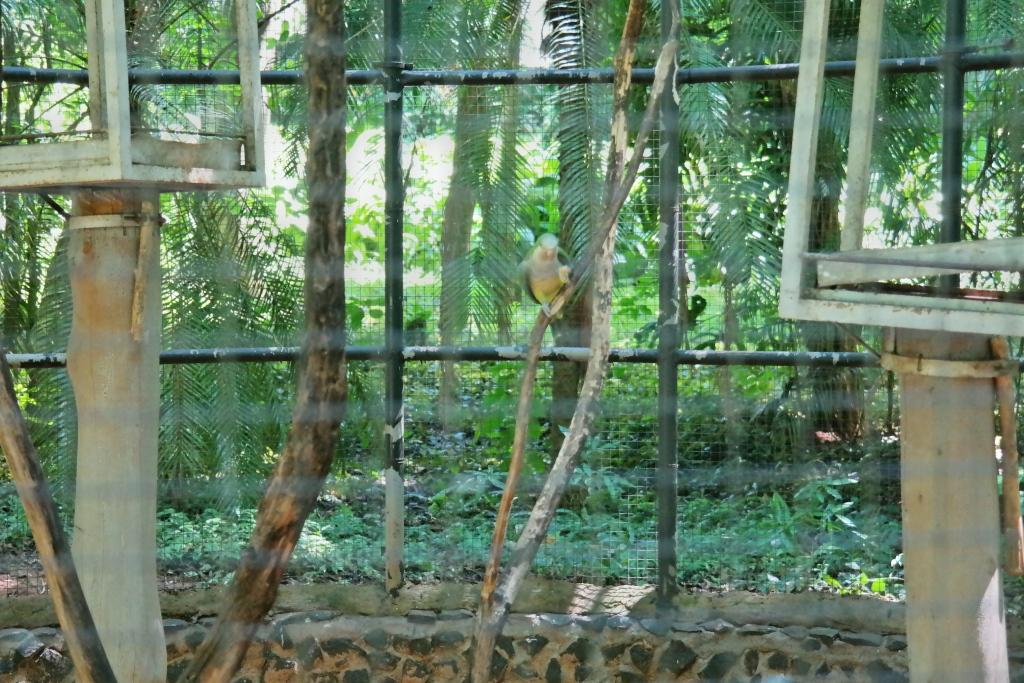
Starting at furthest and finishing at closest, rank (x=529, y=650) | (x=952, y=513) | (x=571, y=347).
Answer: (x=571, y=347) → (x=529, y=650) → (x=952, y=513)

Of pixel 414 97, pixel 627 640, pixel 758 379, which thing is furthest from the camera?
pixel 758 379

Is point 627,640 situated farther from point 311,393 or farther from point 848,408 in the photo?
point 311,393

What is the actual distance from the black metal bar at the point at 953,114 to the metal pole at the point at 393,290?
109 centimetres

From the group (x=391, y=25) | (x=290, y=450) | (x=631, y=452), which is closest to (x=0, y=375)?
(x=290, y=450)

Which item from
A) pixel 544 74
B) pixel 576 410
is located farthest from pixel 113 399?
pixel 544 74

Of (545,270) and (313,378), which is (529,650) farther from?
(313,378)

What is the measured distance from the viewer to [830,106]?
266cm

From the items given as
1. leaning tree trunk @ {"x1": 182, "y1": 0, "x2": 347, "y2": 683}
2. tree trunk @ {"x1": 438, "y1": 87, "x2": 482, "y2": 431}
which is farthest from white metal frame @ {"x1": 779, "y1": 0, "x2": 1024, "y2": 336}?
tree trunk @ {"x1": 438, "y1": 87, "x2": 482, "y2": 431}

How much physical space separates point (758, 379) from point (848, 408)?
0.24 m

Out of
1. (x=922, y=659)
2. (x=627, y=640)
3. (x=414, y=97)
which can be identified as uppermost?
(x=414, y=97)

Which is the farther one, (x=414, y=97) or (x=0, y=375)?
(x=414, y=97)

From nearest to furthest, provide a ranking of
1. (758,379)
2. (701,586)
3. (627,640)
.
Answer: (627,640) → (701,586) → (758,379)

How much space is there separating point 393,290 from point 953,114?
1.18 metres

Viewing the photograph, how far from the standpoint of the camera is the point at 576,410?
1602 millimetres
